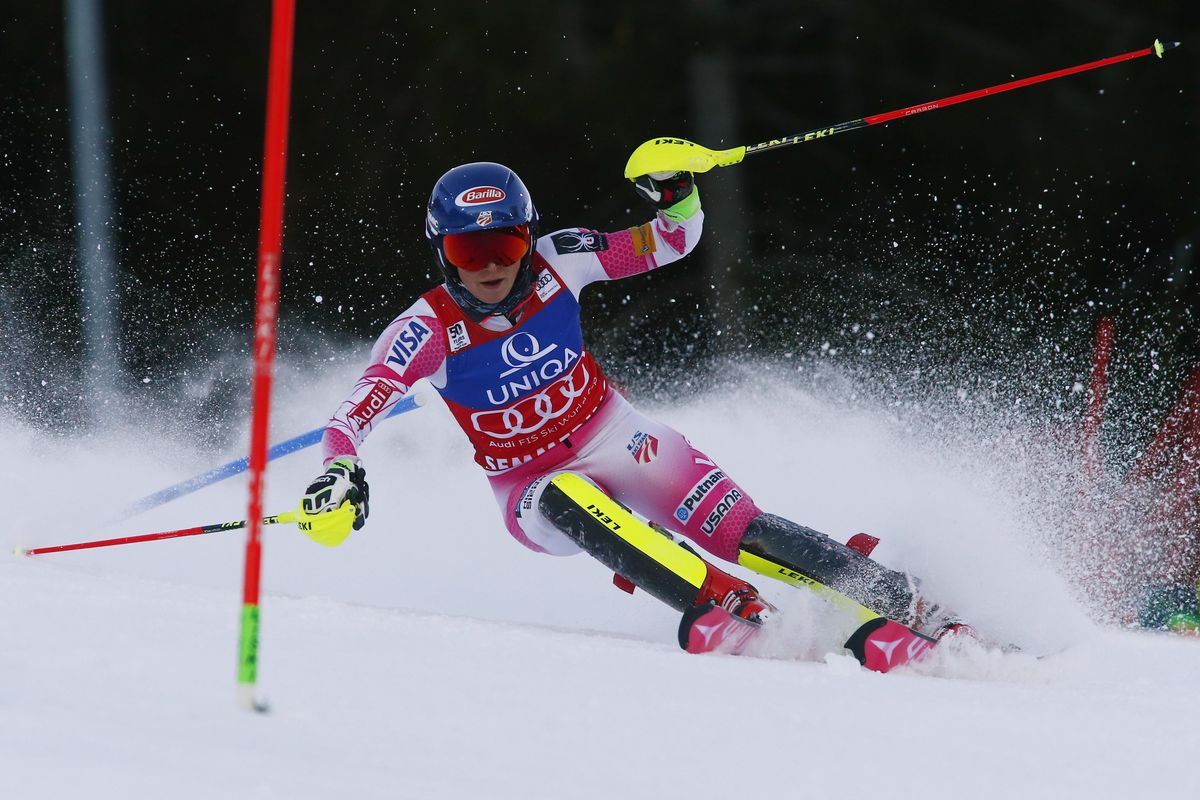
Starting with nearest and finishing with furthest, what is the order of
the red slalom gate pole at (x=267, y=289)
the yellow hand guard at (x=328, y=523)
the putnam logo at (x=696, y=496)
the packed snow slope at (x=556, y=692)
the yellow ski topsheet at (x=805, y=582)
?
the packed snow slope at (x=556, y=692) < the red slalom gate pole at (x=267, y=289) < the yellow hand guard at (x=328, y=523) < the yellow ski topsheet at (x=805, y=582) < the putnam logo at (x=696, y=496)

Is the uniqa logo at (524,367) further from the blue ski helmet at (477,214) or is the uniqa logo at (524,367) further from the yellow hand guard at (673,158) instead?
the yellow hand guard at (673,158)

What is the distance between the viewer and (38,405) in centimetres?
734

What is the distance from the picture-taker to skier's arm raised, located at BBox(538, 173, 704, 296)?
417cm

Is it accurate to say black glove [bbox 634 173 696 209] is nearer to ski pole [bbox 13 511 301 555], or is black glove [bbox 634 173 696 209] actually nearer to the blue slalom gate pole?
the blue slalom gate pole

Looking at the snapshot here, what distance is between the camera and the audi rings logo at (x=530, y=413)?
401cm

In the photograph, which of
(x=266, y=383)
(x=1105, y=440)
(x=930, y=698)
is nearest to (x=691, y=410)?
(x=1105, y=440)

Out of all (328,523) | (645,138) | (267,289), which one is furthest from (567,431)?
(645,138)

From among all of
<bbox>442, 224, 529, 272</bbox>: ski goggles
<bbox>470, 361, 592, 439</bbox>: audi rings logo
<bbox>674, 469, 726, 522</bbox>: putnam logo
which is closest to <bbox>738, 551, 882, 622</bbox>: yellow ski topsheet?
<bbox>674, 469, 726, 522</bbox>: putnam logo

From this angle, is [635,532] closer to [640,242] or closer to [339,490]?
[339,490]

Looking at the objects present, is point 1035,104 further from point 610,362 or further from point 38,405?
point 38,405

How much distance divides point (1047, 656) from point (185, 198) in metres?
10.0

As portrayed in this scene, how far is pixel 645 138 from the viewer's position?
1218cm

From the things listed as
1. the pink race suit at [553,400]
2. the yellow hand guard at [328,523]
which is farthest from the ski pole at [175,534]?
the pink race suit at [553,400]

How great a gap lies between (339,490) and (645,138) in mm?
9255
